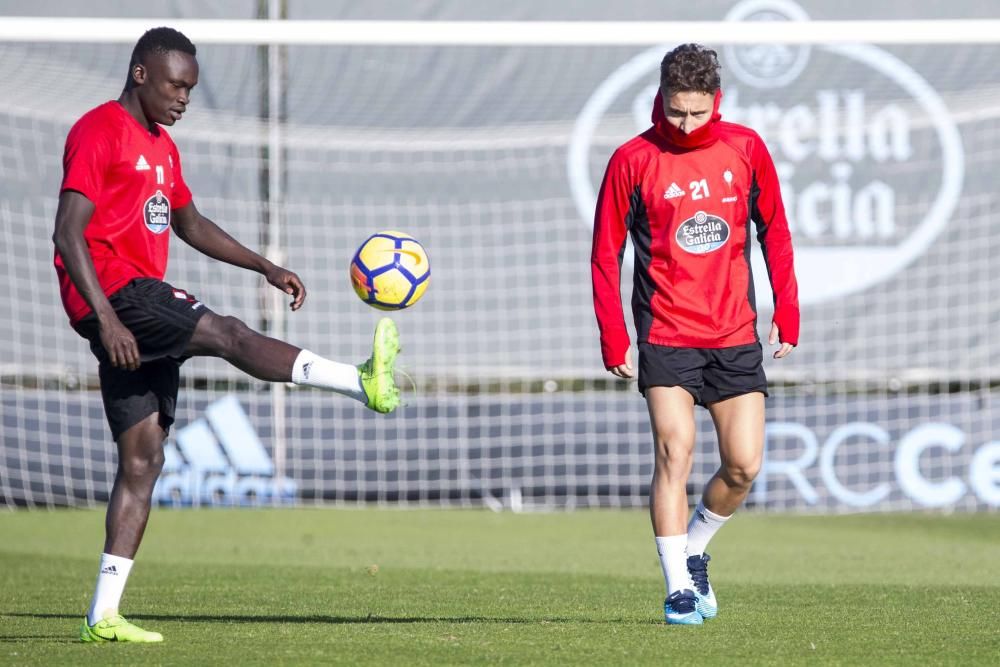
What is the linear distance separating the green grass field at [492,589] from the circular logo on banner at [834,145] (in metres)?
2.21

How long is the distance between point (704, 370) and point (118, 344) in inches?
85.5

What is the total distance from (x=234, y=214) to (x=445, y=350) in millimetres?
2110

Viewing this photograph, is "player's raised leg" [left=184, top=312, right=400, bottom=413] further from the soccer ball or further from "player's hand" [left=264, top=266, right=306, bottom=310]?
the soccer ball

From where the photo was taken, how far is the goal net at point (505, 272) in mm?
12016

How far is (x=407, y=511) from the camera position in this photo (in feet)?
40.0

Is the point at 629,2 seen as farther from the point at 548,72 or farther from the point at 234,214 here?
the point at 234,214

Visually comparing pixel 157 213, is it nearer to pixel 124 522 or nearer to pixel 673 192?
pixel 124 522

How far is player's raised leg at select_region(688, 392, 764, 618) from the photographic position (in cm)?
563

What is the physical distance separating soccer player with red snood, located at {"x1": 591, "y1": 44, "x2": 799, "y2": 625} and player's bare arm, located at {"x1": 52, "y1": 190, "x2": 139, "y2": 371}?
1.73m

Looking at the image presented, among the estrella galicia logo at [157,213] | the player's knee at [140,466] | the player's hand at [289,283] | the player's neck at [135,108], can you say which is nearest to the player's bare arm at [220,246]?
the player's hand at [289,283]

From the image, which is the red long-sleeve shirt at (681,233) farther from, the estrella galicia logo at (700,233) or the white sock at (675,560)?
the white sock at (675,560)

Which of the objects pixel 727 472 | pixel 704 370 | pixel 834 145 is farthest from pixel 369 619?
pixel 834 145

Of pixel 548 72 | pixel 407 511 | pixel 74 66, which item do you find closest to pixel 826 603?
pixel 407 511

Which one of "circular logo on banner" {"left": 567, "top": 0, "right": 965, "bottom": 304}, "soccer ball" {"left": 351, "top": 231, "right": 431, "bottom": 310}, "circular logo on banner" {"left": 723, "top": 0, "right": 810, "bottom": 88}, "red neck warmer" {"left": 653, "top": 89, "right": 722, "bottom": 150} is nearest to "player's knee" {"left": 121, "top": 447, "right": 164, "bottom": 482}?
"soccer ball" {"left": 351, "top": 231, "right": 431, "bottom": 310}
